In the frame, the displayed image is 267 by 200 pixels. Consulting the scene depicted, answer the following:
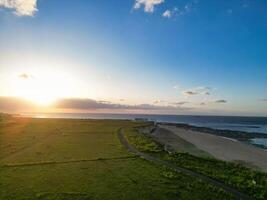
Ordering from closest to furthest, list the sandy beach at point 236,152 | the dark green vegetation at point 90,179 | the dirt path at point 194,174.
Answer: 1. the dark green vegetation at point 90,179
2. the dirt path at point 194,174
3. the sandy beach at point 236,152

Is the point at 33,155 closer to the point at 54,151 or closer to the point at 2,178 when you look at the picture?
the point at 54,151

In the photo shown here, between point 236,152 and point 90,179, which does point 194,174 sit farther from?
point 236,152

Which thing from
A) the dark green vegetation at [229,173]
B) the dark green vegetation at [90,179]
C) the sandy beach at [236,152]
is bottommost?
the sandy beach at [236,152]

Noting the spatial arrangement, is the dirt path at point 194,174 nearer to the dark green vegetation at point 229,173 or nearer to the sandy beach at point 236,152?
the dark green vegetation at point 229,173

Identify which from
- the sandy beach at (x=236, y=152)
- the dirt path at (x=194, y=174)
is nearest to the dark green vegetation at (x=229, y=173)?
the dirt path at (x=194, y=174)

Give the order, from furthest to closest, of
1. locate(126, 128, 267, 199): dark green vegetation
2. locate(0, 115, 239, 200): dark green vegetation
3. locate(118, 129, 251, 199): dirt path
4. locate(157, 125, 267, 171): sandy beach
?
locate(157, 125, 267, 171): sandy beach
locate(126, 128, 267, 199): dark green vegetation
locate(118, 129, 251, 199): dirt path
locate(0, 115, 239, 200): dark green vegetation

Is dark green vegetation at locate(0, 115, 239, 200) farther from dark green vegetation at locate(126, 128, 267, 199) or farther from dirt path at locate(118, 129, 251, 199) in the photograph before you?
dark green vegetation at locate(126, 128, 267, 199)

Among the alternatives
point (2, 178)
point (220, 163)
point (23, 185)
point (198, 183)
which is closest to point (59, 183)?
point (23, 185)

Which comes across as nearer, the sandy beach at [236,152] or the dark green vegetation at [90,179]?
the dark green vegetation at [90,179]

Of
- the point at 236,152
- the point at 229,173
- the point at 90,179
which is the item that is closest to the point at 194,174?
the point at 229,173

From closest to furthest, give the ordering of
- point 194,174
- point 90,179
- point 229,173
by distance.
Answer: point 90,179
point 194,174
point 229,173

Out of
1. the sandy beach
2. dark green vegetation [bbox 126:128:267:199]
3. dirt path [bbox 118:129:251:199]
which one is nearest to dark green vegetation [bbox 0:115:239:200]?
dirt path [bbox 118:129:251:199]
